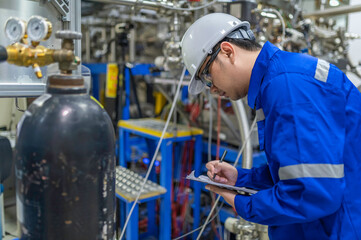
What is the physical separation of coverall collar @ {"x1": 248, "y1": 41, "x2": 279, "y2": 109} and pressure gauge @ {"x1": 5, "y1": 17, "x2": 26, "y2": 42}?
2.09 ft

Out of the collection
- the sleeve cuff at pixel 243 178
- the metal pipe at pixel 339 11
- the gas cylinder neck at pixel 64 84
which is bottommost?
the sleeve cuff at pixel 243 178

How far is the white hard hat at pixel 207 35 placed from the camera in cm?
108

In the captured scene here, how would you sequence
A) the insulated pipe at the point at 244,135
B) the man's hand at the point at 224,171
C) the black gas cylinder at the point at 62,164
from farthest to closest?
the insulated pipe at the point at 244,135 → the man's hand at the point at 224,171 → the black gas cylinder at the point at 62,164

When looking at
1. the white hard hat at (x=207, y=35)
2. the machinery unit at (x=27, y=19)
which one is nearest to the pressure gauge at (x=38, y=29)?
the machinery unit at (x=27, y=19)

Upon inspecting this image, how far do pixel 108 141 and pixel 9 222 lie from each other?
3.32ft

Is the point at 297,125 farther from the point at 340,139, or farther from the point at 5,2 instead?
the point at 5,2

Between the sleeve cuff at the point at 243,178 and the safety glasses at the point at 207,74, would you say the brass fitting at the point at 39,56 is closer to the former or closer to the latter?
the safety glasses at the point at 207,74

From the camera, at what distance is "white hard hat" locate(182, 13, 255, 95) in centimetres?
108

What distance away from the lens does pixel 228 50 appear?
1.05 meters

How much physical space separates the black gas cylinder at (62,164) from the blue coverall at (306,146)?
454 mm

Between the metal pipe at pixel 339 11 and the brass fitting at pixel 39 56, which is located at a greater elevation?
the metal pipe at pixel 339 11

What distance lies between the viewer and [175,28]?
202cm

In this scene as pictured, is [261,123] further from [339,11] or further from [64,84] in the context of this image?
[339,11]

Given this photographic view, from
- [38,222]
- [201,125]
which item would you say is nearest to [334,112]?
[38,222]
